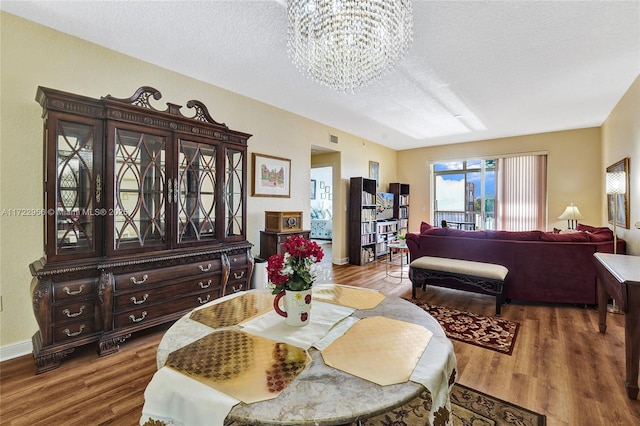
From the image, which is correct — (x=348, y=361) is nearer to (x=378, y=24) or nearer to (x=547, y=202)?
(x=378, y=24)

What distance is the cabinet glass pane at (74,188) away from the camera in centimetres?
211

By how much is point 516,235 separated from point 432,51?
243cm

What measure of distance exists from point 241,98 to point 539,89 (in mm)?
3768

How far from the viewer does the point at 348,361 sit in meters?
1.03

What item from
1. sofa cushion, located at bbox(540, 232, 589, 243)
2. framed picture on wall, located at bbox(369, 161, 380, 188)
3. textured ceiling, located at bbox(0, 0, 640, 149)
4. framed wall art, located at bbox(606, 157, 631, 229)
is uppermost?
textured ceiling, located at bbox(0, 0, 640, 149)

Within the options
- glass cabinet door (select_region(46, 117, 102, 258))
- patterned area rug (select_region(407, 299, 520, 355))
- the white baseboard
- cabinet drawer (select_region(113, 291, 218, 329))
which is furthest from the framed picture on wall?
the white baseboard

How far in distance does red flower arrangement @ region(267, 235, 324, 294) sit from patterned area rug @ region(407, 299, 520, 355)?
1982 mm

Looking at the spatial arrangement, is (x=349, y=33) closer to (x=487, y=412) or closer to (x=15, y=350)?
(x=487, y=412)

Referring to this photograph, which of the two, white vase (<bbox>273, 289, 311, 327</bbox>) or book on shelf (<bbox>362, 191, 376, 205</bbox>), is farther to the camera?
book on shelf (<bbox>362, 191, 376, 205</bbox>)

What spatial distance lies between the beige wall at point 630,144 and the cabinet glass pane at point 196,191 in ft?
15.1

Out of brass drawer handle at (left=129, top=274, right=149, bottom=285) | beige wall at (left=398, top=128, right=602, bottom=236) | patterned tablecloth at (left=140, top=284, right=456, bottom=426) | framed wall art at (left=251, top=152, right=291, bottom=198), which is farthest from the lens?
beige wall at (left=398, top=128, right=602, bottom=236)

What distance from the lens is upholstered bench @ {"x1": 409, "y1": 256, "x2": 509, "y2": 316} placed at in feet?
10.3

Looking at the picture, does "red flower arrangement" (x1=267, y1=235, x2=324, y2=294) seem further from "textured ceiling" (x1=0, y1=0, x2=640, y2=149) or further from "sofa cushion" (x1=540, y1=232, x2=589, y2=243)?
"sofa cushion" (x1=540, y1=232, x2=589, y2=243)

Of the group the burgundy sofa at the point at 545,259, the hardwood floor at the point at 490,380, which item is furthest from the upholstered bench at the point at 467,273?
the hardwood floor at the point at 490,380
